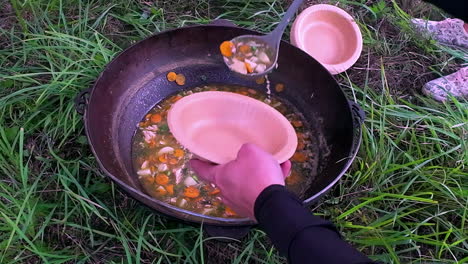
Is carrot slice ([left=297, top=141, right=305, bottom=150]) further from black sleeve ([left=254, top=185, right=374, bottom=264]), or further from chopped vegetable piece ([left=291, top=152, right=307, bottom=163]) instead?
black sleeve ([left=254, top=185, right=374, bottom=264])

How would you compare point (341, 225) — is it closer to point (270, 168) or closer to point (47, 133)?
point (270, 168)

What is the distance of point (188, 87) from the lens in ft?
4.95

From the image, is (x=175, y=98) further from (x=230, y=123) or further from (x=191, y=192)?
(x=191, y=192)

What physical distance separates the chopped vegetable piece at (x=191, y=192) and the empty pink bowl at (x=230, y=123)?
0.13 metres

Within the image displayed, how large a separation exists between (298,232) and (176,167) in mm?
627

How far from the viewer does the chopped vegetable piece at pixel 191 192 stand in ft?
4.00

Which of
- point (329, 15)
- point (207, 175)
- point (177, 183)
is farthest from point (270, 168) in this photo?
A: point (329, 15)

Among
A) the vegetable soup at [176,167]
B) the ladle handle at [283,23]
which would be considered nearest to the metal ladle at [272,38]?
the ladle handle at [283,23]

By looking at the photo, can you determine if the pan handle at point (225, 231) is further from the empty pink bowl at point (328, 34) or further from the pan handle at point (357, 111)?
the empty pink bowl at point (328, 34)

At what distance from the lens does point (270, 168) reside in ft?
2.93

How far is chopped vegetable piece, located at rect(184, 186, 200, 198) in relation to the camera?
48.0 inches

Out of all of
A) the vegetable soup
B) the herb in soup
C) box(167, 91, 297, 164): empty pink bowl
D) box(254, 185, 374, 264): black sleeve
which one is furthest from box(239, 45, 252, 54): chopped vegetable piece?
box(254, 185, 374, 264): black sleeve

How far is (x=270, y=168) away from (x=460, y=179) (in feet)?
2.69

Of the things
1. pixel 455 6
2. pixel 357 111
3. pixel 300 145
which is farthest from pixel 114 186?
pixel 455 6
